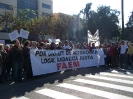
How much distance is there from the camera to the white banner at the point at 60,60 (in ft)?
32.0

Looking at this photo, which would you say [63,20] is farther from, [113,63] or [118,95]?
[118,95]

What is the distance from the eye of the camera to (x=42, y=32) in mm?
37750

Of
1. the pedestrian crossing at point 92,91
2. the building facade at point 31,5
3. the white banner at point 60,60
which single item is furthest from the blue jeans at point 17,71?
the building facade at point 31,5

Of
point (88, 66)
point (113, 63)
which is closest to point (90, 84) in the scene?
point (88, 66)

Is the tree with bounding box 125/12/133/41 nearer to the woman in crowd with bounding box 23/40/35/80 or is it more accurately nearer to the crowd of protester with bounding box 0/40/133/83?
A: the crowd of protester with bounding box 0/40/133/83

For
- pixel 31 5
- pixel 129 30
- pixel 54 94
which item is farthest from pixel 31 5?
pixel 54 94

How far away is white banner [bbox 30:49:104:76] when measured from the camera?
9.75 m

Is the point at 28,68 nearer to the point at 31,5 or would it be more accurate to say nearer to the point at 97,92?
the point at 97,92

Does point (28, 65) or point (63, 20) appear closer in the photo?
point (28, 65)

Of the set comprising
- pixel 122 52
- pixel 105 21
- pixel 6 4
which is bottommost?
pixel 122 52

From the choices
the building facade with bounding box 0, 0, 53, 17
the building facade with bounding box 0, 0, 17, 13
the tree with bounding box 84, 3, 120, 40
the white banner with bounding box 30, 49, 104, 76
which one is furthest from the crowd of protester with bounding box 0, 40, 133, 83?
the building facade with bounding box 0, 0, 17, 13

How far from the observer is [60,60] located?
11.0 m

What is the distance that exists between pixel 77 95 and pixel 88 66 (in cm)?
690

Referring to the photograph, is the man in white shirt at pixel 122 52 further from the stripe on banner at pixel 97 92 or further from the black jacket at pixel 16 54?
the black jacket at pixel 16 54
